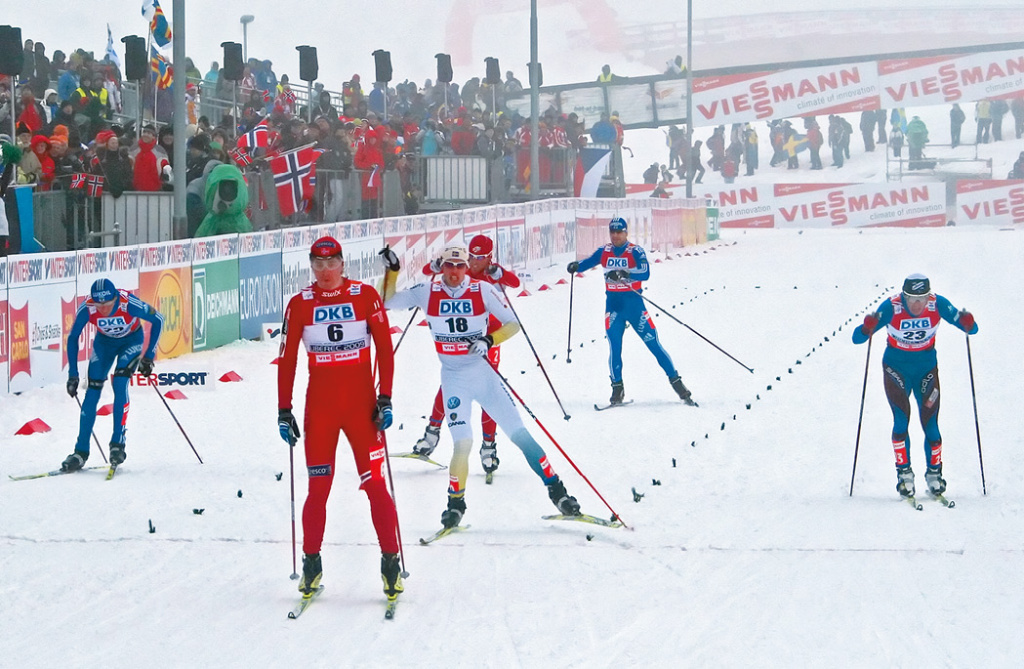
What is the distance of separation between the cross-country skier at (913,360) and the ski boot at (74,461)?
590cm

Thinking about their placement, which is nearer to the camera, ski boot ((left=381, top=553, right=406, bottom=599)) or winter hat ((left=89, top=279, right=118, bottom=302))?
ski boot ((left=381, top=553, right=406, bottom=599))

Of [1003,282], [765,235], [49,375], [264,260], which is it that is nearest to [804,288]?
[1003,282]

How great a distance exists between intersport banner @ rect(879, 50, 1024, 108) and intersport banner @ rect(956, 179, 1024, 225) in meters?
5.86

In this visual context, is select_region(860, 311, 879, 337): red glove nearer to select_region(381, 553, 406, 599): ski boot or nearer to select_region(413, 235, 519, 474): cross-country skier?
select_region(413, 235, 519, 474): cross-country skier

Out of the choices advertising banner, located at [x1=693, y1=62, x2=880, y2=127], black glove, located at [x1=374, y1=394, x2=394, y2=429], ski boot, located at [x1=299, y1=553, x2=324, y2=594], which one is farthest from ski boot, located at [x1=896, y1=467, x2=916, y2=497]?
advertising banner, located at [x1=693, y1=62, x2=880, y2=127]

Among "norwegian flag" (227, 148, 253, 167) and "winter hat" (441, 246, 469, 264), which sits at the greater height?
"norwegian flag" (227, 148, 253, 167)

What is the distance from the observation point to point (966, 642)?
665cm

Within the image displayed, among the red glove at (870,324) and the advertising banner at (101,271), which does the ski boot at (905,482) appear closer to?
the red glove at (870,324)

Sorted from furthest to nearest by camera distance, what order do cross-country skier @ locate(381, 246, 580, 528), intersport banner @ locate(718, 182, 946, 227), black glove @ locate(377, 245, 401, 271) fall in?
1. intersport banner @ locate(718, 182, 946, 227)
2. cross-country skier @ locate(381, 246, 580, 528)
3. black glove @ locate(377, 245, 401, 271)

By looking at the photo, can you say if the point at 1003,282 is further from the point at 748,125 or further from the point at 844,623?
the point at 748,125

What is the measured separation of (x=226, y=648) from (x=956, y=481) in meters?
5.99

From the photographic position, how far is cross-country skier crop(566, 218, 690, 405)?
14320 millimetres

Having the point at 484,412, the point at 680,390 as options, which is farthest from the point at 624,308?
the point at 484,412

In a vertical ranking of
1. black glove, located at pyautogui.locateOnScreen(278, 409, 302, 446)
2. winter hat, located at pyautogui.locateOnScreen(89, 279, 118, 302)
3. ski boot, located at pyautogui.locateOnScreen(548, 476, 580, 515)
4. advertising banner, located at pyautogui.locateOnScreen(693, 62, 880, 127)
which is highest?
advertising banner, located at pyautogui.locateOnScreen(693, 62, 880, 127)
